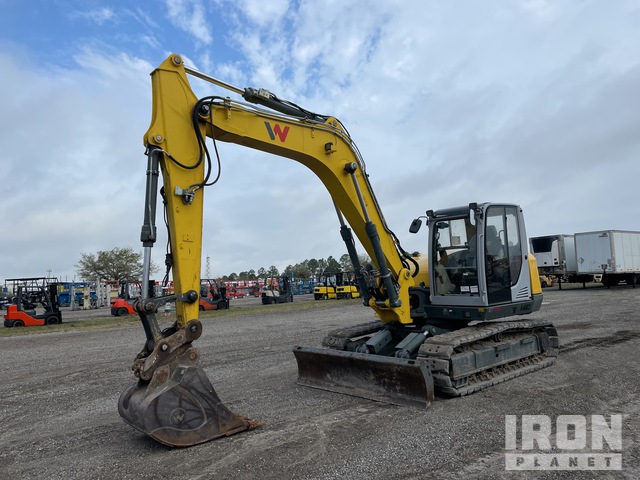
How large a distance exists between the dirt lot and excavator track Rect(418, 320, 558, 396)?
0.63 ft

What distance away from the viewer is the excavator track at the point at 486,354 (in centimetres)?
644

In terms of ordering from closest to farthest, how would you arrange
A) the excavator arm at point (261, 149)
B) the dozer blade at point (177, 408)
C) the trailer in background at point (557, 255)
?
the dozer blade at point (177, 408)
the excavator arm at point (261, 149)
the trailer in background at point (557, 255)

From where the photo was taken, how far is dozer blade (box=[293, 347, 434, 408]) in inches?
240

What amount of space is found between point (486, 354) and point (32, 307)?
2314 cm

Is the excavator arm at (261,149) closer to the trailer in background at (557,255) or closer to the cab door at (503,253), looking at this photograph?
the cab door at (503,253)

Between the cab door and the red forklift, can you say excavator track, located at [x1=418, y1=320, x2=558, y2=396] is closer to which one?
the cab door

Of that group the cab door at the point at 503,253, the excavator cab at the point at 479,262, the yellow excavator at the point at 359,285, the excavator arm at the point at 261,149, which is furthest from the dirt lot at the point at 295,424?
the excavator arm at the point at 261,149

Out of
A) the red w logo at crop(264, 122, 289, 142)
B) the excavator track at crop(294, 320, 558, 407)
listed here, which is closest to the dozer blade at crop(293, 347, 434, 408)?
the excavator track at crop(294, 320, 558, 407)

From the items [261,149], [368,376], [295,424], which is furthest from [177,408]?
[261,149]

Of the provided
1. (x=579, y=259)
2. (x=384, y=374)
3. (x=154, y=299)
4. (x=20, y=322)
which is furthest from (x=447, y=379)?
(x=579, y=259)

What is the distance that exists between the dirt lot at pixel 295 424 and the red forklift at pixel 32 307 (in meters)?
14.3

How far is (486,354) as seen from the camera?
7125mm

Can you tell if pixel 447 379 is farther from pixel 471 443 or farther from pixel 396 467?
pixel 396 467

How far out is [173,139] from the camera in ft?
17.7
